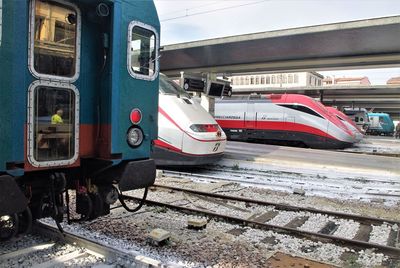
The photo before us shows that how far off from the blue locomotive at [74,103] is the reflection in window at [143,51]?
1 centimetres

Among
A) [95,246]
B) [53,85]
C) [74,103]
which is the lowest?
[95,246]

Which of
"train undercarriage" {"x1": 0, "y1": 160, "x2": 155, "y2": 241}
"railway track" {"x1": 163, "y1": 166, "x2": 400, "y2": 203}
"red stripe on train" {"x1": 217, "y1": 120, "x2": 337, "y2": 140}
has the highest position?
"red stripe on train" {"x1": 217, "y1": 120, "x2": 337, "y2": 140}

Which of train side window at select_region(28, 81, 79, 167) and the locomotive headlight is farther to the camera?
the locomotive headlight

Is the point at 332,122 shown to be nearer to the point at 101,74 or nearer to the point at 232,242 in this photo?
the point at 232,242

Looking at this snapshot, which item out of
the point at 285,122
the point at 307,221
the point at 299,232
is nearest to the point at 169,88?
the point at 307,221

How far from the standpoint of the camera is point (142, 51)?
4.72 metres

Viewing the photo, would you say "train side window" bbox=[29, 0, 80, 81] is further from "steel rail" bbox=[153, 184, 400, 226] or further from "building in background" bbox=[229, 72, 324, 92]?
"building in background" bbox=[229, 72, 324, 92]

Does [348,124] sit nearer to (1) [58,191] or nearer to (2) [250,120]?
(2) [250,120]

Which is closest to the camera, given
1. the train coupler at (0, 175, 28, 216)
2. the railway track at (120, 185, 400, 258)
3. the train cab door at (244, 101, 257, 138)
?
the train coupler at (0, 175, 28, 216)

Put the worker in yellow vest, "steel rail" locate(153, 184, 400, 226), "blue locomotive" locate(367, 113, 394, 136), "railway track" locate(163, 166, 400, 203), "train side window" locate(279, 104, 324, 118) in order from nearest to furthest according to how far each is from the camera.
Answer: the worker in yellow vest, "steel rail" locate(153, 184, 400, 226), "railway track" locate(163, 166, 400, 203), "train side window" locate(279, 104, 324, 118), "blue locomotive" locate(367, 113, 394, 136)

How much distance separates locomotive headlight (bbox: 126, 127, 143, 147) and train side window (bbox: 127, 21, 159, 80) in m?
0.61

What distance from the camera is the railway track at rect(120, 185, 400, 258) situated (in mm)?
5562

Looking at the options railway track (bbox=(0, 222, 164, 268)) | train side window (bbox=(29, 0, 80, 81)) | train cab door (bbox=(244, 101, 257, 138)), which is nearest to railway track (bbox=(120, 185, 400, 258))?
railway track (bbox=(0, 222, 164, 268))

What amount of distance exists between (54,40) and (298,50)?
15088 millimetres
